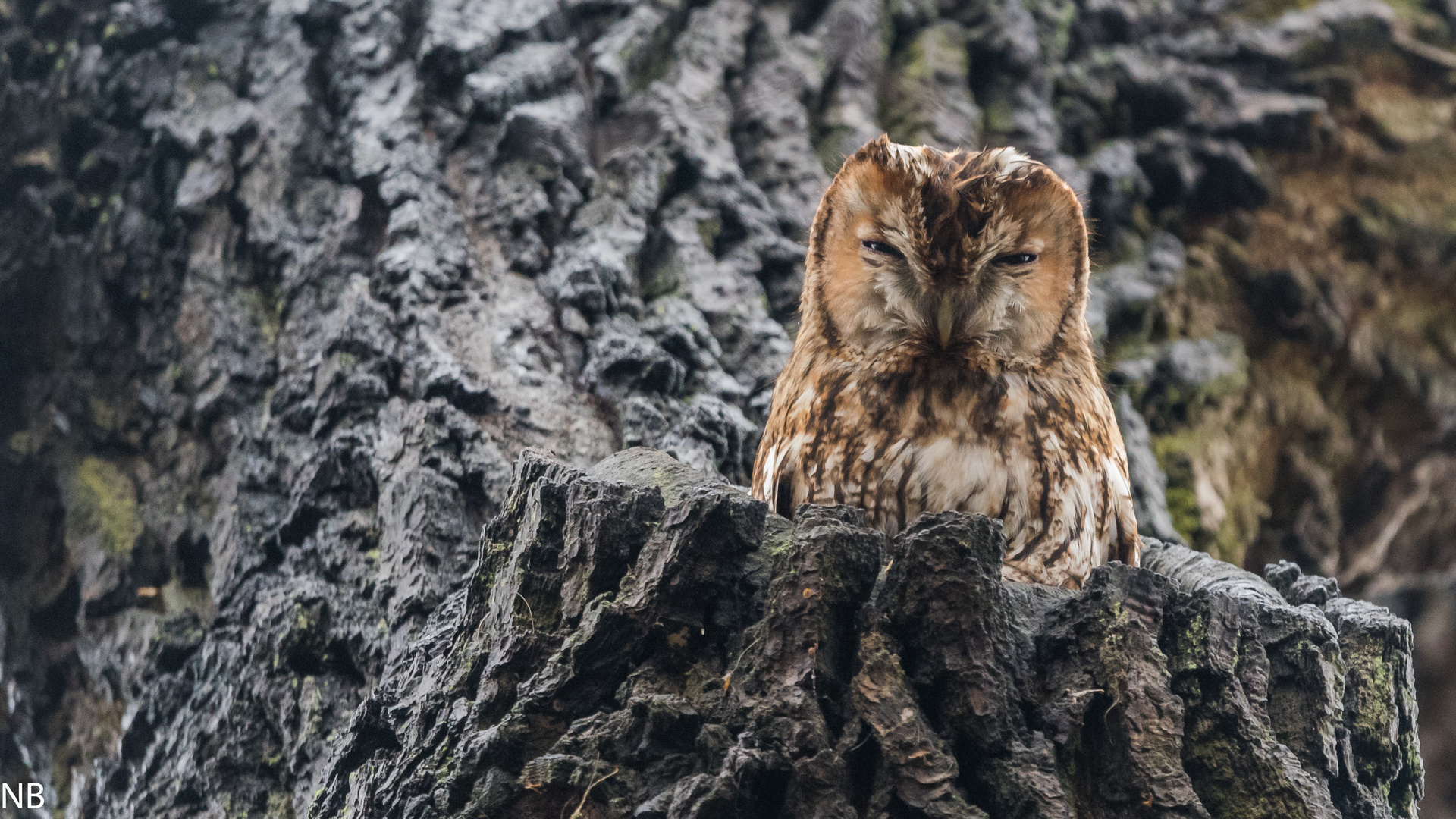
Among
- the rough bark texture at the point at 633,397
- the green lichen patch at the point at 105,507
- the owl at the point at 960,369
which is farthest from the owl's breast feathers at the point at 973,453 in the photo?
the green lichen patch at the point at 105,507

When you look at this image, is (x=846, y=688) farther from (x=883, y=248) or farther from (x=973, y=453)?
(x=883, y=248)

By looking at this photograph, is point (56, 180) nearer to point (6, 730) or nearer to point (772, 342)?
point (6, 730)

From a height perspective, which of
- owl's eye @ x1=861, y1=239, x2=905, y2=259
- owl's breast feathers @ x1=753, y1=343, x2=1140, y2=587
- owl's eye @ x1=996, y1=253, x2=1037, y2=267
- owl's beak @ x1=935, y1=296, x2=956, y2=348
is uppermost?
owl's eye @ x1=861, y1=239, x2=905, y2=259

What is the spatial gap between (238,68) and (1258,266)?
3568 millimetres

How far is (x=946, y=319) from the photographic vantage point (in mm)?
1850

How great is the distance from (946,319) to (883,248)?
0.19 m

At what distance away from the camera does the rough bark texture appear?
4.45 feet

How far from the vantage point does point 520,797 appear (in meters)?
1.35

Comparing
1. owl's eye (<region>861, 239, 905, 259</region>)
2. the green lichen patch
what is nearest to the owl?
owl's eye (<region>861, 239, 905, 259</region>)

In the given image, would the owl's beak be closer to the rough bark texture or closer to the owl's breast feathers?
the owl's breast feathers

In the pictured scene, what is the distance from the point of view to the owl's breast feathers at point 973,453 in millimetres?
1898

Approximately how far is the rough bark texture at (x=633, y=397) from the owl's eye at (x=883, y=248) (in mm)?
567

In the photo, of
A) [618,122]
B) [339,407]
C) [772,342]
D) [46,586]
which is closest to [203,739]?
[339,407]

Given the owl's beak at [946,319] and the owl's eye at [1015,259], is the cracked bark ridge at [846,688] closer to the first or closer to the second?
the owl's beak at [946,319]
